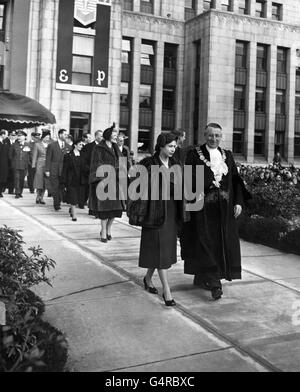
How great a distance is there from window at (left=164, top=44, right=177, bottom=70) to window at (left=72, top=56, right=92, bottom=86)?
11.6 m

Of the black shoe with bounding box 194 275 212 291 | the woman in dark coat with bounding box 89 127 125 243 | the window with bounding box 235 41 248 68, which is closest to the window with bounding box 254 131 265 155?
the window with bounding box 235 41 248 68

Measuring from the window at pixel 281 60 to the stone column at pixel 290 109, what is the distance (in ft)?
1.36

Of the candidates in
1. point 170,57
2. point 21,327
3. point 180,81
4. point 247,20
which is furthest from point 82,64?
point 21,327

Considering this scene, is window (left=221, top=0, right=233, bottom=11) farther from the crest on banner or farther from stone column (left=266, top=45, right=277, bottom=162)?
the crest on banner

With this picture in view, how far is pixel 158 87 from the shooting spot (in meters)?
41.3

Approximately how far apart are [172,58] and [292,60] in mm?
10505

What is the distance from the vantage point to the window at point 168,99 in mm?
42562

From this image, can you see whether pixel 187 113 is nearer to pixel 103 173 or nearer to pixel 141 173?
pixel 103 173

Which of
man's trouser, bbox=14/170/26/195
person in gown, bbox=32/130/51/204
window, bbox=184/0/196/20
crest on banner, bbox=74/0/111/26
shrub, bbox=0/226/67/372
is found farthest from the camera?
window, bbox=184/0/196/20

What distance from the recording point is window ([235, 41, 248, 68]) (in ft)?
137

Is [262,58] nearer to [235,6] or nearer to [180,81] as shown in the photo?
[235,6]

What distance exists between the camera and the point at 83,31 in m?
32.3

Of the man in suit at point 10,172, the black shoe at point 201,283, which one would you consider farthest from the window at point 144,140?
the black shoe at point 201,283

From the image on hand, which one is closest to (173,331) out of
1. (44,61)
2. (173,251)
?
(173,251)
